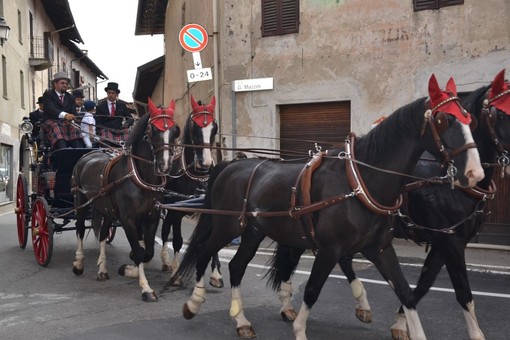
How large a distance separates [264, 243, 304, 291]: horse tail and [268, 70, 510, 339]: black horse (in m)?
1.18

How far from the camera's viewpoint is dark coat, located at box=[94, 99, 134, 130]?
30.7 ft

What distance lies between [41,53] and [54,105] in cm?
2331

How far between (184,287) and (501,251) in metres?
5.74

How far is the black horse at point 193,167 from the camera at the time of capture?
6.76 metres

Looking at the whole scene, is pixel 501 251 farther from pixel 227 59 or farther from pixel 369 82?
pixel 227 59

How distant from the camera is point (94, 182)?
290 inches

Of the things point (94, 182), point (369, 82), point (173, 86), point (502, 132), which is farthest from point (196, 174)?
point (173, 86)

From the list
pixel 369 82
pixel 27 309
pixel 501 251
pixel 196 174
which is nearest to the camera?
pixel 27 309

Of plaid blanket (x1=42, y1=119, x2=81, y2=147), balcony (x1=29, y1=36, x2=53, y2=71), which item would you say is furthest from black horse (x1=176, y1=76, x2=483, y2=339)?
balcony (x1=29, y1=36, x2=53, y2=71)

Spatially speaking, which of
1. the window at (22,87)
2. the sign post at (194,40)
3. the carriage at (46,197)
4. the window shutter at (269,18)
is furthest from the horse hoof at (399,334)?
the window at (22,87)

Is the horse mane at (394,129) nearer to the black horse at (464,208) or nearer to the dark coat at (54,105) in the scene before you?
the black horse at (464,208)

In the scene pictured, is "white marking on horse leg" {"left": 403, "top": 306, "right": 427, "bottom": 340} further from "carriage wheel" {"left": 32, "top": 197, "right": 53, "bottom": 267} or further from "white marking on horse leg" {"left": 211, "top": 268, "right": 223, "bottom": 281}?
"carriage wheel" {"left": 32, "top": 197, "right": 53, "bottom": 267}

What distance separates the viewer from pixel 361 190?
4.12 metres

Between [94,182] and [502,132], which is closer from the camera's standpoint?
[502,132]
